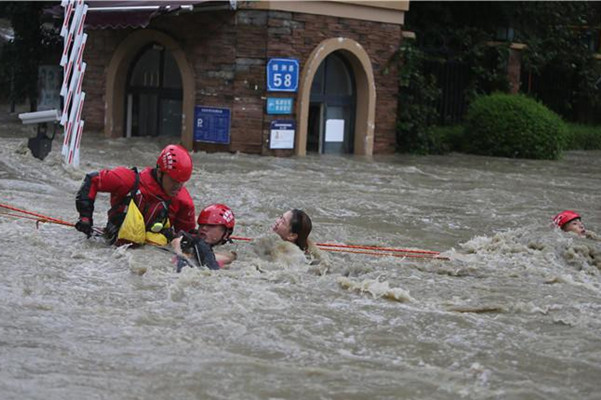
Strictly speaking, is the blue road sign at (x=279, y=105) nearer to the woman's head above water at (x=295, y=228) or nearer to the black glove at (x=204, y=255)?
the woman's head above water at (x=295, y=228)

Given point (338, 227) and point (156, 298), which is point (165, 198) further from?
point (338, 227)

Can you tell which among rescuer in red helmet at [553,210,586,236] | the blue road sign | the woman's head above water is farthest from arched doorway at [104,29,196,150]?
the woman's head above water

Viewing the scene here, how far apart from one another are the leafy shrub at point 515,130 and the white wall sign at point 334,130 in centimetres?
301

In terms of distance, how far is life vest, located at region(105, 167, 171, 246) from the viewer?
799cm

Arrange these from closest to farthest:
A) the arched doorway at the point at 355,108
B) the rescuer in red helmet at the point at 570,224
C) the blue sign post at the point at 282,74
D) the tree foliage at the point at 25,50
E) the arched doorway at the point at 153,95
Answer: the rescuer in red helmet at the point at 570,224, the blue sign post at the point at 282,74, the arched doorway at the point at 355,108, the arched doorway at the point at 153,95, the tree foliage at the point at 25,50

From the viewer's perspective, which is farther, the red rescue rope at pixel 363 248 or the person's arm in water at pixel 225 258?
the red rescue rope at pixel 363 248

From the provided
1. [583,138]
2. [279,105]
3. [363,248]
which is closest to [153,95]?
[279,105]

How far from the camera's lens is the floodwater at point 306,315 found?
18.5ft

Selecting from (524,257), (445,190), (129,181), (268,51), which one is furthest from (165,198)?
(268,51)

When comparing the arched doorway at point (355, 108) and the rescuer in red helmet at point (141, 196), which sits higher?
the arched doorway at point (355, 108)

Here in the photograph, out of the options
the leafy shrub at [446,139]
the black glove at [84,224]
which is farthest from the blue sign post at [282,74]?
the black glove at [84,224]

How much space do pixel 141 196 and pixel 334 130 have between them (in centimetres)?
1333

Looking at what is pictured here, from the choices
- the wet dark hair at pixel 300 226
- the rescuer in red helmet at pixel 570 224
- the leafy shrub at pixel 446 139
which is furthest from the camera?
the leafy shrub at pixel 446 139

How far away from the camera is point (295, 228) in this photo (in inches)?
330
